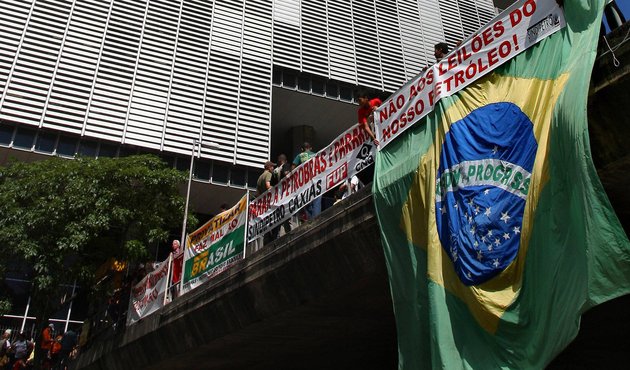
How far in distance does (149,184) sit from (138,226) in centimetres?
128

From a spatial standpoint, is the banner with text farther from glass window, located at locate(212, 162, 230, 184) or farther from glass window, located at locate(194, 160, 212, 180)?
glass window, located at locate(212, 162, 230, 184)

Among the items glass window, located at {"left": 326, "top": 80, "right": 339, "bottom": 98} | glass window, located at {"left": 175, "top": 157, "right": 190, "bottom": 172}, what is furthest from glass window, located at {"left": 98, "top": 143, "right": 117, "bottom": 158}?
glass window, located at {"left": 326, "top": 80, "right": 339, "bottom": 98}

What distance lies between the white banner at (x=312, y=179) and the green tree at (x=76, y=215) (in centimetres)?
589

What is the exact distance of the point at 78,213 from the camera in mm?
14484

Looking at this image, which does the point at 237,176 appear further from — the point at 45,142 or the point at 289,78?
the point at 45,142

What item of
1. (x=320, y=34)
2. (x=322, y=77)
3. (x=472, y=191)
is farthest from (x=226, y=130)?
(x=472, y=191)

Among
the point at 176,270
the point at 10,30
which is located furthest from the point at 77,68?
the point at 176,270

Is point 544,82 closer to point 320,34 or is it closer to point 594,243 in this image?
point 594,243

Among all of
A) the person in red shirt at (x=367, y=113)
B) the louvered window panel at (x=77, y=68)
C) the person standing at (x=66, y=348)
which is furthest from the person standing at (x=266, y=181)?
the louvered window panel at (x=77, y=68)

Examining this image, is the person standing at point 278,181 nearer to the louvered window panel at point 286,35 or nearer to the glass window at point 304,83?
the louvered window panel at point 286,35

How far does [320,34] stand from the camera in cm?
3106

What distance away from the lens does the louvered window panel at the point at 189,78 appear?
2512cm

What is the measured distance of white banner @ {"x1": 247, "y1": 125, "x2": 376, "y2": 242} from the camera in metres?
8.66

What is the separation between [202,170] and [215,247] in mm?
14747
